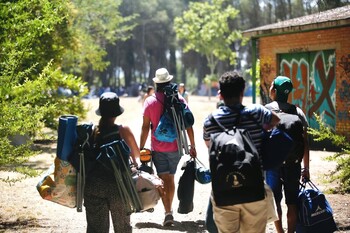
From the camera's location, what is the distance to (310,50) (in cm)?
1619

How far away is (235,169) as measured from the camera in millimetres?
4227

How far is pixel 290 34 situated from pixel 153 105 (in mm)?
10370

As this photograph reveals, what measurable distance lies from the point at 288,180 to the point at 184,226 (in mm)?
1820

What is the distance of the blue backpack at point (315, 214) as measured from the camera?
19.0 feet

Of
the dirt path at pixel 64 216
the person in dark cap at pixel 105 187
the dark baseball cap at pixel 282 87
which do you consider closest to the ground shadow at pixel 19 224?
the dirt path at pixel 64 216

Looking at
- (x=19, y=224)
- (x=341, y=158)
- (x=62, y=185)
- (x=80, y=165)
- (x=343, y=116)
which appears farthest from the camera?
(x=343, y=116)

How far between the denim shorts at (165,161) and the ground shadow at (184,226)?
0.65 meters

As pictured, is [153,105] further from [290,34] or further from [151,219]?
[290,34]

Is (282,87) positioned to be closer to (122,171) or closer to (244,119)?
(244,119)

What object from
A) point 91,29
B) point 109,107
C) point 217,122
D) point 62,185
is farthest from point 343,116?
point 91,29

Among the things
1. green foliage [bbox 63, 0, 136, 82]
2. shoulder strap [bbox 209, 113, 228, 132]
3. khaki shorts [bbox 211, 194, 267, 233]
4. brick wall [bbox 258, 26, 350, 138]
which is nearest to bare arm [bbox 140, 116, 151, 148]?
shoulder strap [bbox 209, 113, 228, 132]

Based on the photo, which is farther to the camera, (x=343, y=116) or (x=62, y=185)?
(x=343, y=116)

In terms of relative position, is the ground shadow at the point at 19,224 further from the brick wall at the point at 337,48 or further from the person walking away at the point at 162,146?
the brick wall at the point at 337,48

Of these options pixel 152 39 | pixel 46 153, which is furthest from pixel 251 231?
pixel 152 39
